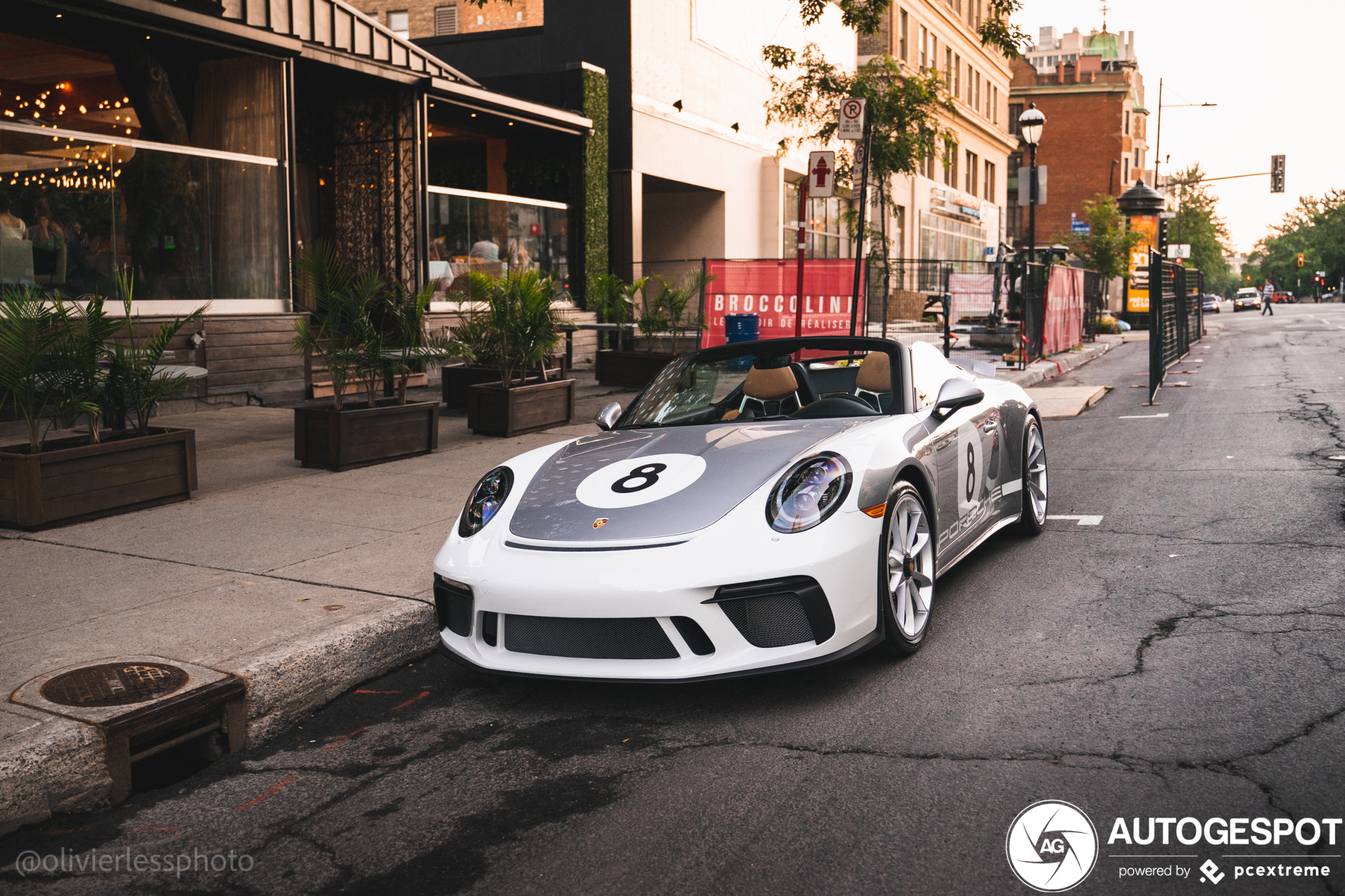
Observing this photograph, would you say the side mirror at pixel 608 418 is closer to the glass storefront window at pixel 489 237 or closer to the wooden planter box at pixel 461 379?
the wooden planter box at pixel 461 379

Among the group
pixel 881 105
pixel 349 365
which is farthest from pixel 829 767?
pixel 881 105

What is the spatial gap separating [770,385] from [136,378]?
418 cm

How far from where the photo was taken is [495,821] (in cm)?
327

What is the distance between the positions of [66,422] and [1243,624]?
8585 mm

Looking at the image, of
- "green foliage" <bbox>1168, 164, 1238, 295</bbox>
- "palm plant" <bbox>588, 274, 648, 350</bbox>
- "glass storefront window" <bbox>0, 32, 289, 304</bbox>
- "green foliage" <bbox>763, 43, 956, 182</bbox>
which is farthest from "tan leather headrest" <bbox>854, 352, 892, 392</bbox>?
"green foliage" <bbox>1168, 164, 1238, 295</bbox>

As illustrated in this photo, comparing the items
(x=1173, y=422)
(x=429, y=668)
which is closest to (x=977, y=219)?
(x=1173, y=422)

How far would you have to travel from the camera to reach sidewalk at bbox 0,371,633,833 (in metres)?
3.60

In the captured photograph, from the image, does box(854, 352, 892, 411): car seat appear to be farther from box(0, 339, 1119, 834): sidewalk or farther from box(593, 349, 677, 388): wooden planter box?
box(593, 349, 677, 388): wooden planter box

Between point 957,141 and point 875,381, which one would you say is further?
point 957,141

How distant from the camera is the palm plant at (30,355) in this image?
6512 millimetres

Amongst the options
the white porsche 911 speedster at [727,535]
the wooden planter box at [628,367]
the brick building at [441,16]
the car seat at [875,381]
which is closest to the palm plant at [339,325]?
the white porsche 911 speedster at [727,535]

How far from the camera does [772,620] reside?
3918 millimetres

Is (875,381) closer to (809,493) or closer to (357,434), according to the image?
(809,493)

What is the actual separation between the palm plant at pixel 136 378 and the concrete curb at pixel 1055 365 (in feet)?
32.1
